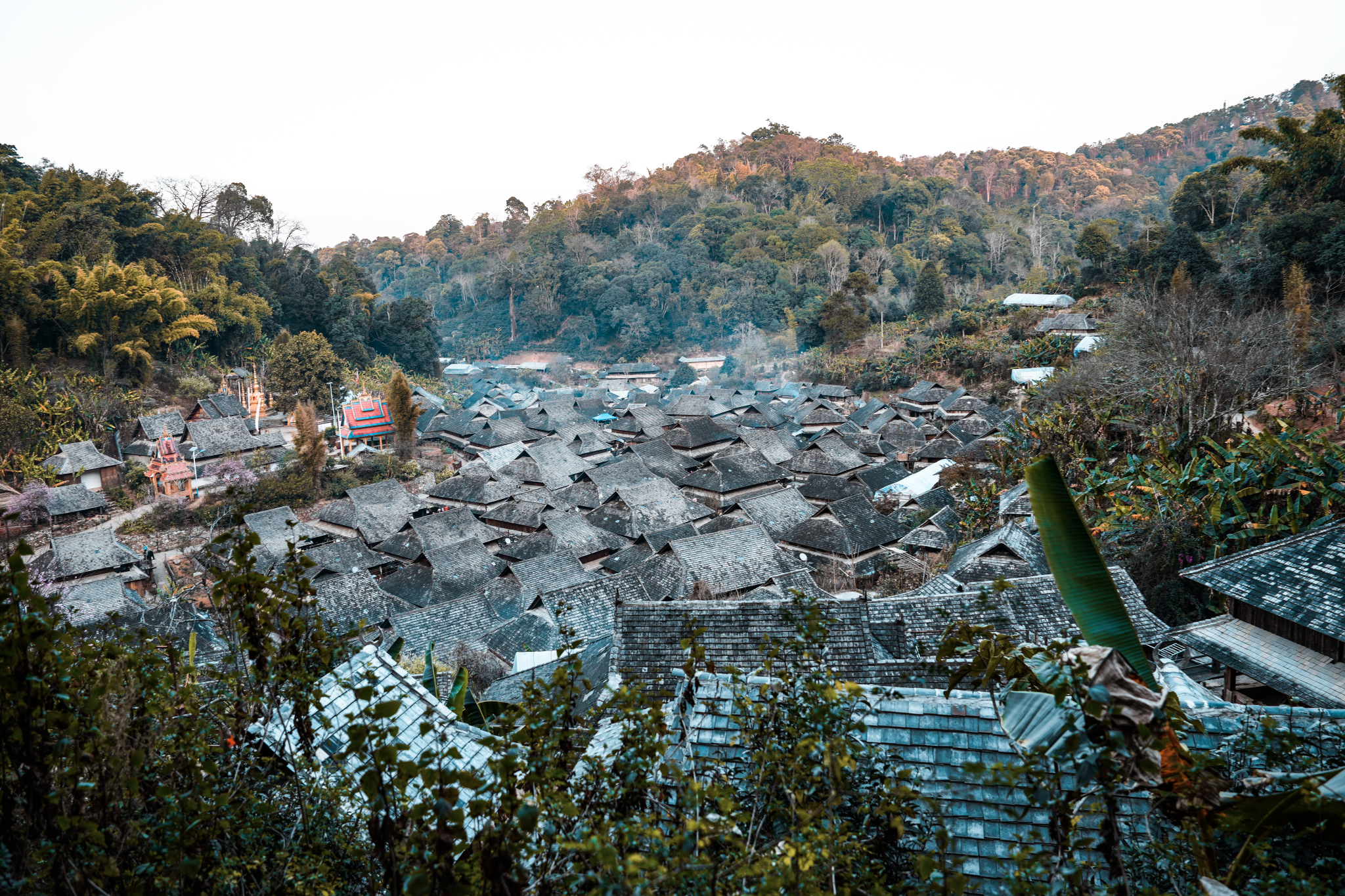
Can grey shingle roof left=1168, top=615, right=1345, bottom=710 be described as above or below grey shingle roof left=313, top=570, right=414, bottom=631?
above

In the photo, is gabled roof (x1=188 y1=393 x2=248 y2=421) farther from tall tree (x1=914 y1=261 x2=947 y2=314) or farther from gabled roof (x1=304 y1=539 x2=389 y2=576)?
tall tree (x1=914 y1=261 x2=947 y2=314)

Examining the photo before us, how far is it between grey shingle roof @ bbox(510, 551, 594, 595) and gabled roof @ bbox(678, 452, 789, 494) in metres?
9.63

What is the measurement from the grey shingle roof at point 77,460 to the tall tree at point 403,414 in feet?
37.2

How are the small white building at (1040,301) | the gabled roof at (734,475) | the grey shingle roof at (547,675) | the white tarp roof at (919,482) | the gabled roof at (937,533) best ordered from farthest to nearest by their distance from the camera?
the small white building at (1040,301)
the gabled roof at (734,475)
the white tarp roof at (919,482)
the gabled roof at (937,533)
the grey shingle roof at (547,675)

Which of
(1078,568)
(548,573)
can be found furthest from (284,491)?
(1078,568)

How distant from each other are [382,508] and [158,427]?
1392 centimetres

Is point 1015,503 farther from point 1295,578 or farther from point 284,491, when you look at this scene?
point 284,491

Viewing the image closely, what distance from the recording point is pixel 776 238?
80.9 meters

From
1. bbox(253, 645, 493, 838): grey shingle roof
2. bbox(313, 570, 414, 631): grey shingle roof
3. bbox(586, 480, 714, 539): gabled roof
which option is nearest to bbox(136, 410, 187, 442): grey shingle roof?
bbox(313, 570, 414, 631): grey shingle roof

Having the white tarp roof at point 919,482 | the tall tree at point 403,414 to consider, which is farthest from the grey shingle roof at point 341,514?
the white tarp roof at point 919,482

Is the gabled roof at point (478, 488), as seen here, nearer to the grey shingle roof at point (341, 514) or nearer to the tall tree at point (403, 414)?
the grey shingle roof at point (341, 514)

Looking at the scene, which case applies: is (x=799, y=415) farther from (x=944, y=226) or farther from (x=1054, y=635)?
(x=944, y=226)

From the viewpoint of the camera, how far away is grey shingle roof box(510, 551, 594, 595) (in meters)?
18.2

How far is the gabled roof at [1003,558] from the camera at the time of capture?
15.6m
